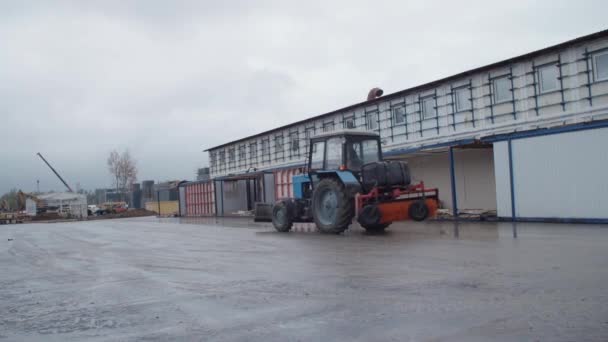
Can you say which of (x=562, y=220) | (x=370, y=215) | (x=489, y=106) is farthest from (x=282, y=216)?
(x=489, y=106)

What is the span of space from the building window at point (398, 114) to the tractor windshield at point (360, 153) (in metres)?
11.7

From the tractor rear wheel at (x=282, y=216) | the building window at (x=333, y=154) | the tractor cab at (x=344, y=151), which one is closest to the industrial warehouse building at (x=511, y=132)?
the tractor cab at (x=344, y=151)

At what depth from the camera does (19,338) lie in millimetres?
5320

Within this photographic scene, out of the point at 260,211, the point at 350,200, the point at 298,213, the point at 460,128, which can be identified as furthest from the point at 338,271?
the point at 460,128

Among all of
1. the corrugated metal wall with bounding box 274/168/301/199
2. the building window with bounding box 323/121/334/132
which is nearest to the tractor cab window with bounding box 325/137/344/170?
the corrugated metal wall with bounding box 274/168/301/199

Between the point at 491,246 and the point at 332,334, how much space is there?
255 inches

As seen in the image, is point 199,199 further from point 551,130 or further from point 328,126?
point 551,130

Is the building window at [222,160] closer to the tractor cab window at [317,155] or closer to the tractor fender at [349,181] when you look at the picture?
the tractor cab window at [317,155]

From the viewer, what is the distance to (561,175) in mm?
16547

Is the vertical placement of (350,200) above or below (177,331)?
above

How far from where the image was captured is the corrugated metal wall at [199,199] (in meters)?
39.2

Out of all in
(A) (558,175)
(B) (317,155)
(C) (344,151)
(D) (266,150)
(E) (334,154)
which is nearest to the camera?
(C) (344,151)

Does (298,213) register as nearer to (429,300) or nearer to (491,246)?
(491,246)

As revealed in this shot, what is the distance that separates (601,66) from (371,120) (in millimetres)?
12373
